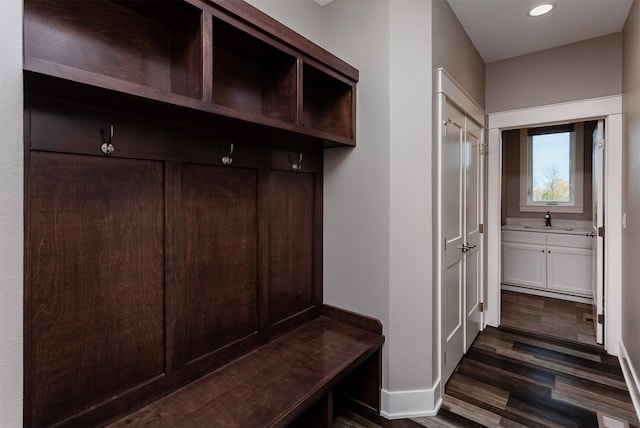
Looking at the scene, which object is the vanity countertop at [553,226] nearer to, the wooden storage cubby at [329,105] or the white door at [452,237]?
the white door at [452,237]

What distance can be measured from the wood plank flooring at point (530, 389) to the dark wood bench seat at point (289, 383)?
1.11 ft

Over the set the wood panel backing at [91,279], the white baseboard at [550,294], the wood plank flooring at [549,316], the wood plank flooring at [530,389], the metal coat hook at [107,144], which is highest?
the metal coat hook at [107,144]

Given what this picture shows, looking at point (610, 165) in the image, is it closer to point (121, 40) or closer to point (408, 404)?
point (408, 404)

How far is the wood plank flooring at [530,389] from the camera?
6.27 feet

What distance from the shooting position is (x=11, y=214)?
0.88 m

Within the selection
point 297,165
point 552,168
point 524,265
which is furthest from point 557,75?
point 297,165

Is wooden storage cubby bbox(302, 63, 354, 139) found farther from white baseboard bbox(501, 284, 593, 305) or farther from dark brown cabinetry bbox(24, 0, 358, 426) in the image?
white baseboard bbox(501, 284, 593, 305)

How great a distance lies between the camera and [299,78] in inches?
62.9

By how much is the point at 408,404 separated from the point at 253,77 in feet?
6.82

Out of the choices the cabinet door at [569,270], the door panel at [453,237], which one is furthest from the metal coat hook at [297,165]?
the cabinet door at [569,270]

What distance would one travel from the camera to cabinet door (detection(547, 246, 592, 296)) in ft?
12.6

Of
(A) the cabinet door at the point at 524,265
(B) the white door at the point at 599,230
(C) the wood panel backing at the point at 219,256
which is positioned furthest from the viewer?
(A) the cabinet door at the point at 524,265

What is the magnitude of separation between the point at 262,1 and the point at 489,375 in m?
2.90

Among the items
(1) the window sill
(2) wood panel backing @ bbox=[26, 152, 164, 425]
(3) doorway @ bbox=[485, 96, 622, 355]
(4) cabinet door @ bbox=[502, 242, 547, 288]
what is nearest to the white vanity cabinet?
(4) cabinet door @ bbox=[502, 242, 547, 288]
